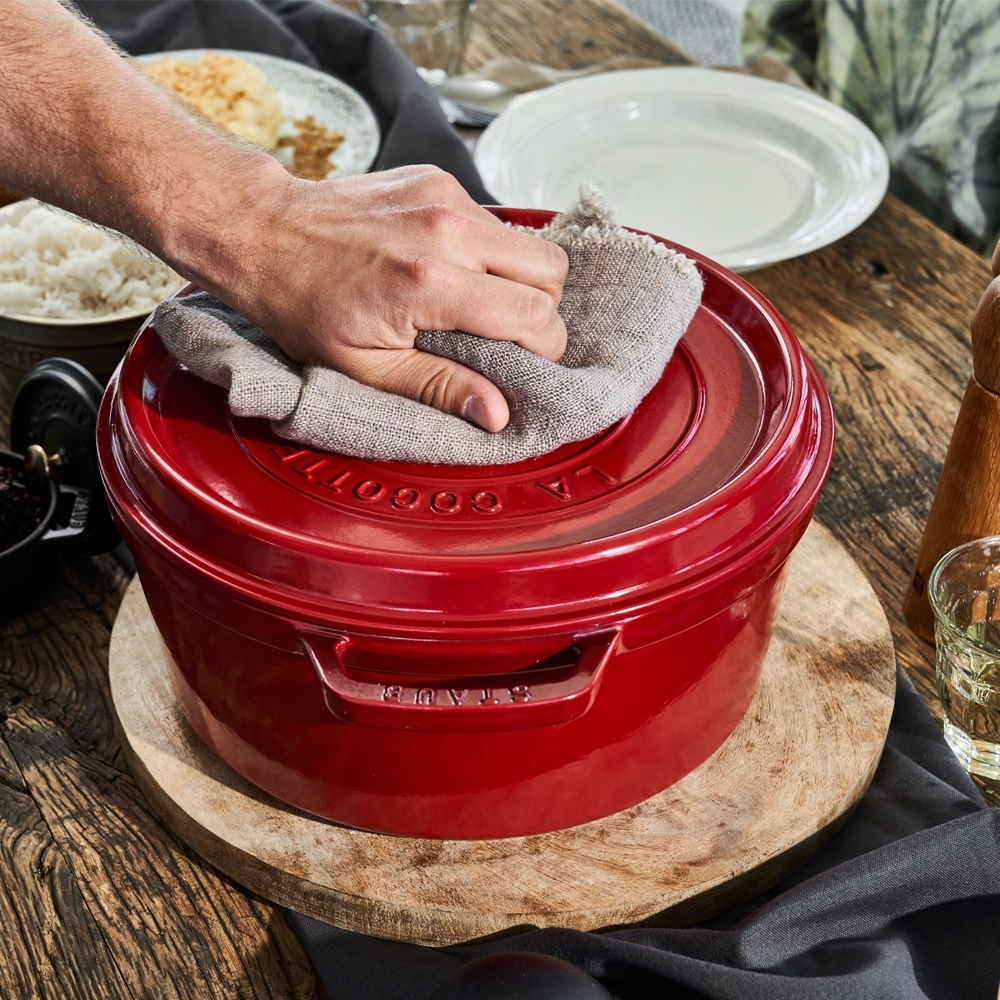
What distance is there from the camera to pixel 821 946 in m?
0.66

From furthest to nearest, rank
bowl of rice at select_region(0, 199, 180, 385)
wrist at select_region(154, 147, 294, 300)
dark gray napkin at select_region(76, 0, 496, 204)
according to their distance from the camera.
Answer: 1. dark gray napkin at select_region(76, 0, 496, 204)
2. bowl of rice at select_region(0, 199, 180, 385)
3. wrist at select_region(154, 147, 294, 300)

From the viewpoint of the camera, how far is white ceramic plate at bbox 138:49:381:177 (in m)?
1.37

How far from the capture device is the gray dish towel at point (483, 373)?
0.68m

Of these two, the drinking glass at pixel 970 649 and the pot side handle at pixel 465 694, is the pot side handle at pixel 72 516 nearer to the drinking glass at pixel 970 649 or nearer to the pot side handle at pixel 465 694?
the pot side handle at pixel 465 694

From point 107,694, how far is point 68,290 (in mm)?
421

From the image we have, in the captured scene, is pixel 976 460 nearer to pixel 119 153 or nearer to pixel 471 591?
pixel 471 591

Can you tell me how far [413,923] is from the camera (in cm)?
70

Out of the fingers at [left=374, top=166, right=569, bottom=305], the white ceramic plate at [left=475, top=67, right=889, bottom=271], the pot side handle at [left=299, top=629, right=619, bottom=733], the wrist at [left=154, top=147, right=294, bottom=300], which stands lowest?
the white ceramic plate at [left=475, top=67, right=889, bottom=271]

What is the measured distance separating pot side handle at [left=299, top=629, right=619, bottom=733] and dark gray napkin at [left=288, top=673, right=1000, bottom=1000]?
0.14 meters

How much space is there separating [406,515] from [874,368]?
2.38ft

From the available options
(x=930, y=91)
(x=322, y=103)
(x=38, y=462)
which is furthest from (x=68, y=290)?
(x=930, y=91)

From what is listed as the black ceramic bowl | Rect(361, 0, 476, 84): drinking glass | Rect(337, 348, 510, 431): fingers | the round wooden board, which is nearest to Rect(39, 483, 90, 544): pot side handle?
the black ceramic bowl

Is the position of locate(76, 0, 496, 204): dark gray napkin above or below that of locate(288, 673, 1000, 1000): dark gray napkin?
below

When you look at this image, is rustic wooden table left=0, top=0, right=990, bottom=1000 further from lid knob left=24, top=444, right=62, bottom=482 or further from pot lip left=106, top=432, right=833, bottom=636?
pot lip left=106, top=432, right=833, bottom=636
